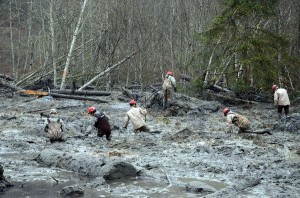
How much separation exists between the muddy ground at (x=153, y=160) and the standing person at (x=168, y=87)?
1.72 m

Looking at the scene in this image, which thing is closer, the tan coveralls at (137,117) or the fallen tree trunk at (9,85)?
the tan coveralls at (137,117)

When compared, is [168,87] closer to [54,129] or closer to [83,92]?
[83,92]

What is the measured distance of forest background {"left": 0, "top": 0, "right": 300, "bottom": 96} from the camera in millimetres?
24594

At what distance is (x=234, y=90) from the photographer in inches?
1002

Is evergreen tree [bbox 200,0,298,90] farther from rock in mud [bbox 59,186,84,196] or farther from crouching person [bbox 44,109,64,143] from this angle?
rock in mud [bbox 59,186,84,196]

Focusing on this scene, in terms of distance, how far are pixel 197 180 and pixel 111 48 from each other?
21829mm

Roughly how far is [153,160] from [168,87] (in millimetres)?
10188

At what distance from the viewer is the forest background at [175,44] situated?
968 inches

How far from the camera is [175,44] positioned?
134 feet

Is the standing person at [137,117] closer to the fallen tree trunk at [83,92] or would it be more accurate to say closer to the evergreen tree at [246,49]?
the evergreen tree at [246,49]

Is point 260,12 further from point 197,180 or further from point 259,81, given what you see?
point 197,180

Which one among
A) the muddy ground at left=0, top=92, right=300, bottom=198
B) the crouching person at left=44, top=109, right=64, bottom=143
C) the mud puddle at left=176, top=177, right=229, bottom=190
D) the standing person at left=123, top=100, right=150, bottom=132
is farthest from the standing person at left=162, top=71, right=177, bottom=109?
the mud puddle at left=176, top=177, right=229, bottom=190

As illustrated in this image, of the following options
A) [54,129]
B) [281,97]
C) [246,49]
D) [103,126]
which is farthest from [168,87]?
[54,129]

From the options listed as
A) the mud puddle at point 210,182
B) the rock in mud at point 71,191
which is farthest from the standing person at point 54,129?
the rock in mud at point 71,191
